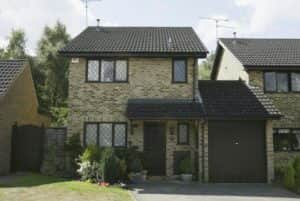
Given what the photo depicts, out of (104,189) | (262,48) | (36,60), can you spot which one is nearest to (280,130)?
(262,48)

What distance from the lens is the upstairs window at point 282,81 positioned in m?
17.9

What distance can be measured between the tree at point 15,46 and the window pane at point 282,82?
89.2 ft

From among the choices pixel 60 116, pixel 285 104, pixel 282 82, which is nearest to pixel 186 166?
pixel 285 104

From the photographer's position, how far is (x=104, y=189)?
39.1 ft

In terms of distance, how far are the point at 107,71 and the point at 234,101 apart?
6499 mm

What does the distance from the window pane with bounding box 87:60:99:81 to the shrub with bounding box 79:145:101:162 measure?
3685mm

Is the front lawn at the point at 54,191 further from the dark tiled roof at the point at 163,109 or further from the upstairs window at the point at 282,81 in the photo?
the upstairs window at the point at 282,81

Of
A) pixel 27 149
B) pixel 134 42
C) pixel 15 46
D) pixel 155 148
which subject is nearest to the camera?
pixel 155 148

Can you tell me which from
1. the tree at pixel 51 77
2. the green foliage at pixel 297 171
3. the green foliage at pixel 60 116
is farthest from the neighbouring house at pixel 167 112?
the tree at pixel 51 77

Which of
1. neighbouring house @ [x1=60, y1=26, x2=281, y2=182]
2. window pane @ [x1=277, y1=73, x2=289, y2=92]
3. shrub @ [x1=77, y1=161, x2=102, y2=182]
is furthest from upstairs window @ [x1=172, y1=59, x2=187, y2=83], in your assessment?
shrub @ [x1=77, y1=161, x2=102, y2=182]

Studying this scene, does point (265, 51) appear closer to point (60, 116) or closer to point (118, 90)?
point (118, 90)

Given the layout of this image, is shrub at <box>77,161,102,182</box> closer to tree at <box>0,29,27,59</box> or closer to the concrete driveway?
the concrete driveway

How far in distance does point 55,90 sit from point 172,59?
20.1 m

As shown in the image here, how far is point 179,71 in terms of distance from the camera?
16672 mm
